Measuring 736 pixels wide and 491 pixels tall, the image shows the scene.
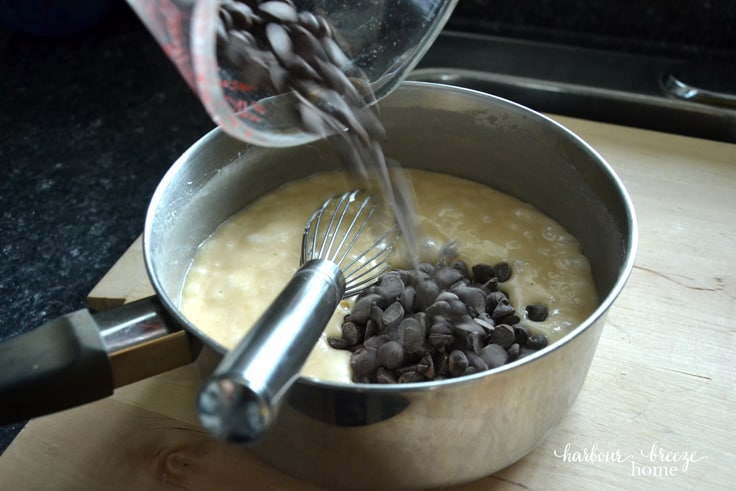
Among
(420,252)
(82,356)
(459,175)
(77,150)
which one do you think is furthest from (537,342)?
(77,150)

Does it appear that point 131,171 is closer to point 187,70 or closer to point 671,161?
point 187,70

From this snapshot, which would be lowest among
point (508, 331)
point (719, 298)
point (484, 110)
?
point (719, 298)

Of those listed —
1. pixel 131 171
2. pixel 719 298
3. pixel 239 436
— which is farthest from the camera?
pixel 131 171

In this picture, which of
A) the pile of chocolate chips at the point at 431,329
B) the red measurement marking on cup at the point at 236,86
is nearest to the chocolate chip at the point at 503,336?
the pile of chocolate chips at the point at 431,329

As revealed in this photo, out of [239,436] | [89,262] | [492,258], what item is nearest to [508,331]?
[492,258]

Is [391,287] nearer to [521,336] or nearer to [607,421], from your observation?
[521,336]

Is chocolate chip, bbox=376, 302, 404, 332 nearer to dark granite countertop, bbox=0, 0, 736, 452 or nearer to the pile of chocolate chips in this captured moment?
the pile of chocolate chips
